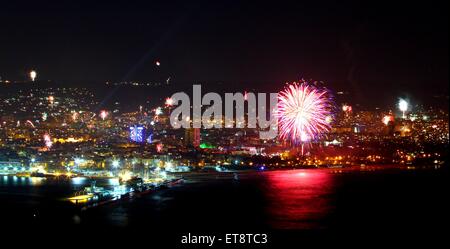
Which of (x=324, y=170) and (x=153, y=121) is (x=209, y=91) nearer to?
(x=153, y=121)

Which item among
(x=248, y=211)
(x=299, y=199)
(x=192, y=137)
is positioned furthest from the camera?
(x=192, y=137)

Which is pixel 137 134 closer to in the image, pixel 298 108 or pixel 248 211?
pixel 298 108

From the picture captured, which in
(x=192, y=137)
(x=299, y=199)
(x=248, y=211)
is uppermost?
(x=192, y=137)

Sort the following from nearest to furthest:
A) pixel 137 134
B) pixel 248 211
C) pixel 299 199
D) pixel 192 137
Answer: pixel 248 211, pixel 299 199, pixel 137 134, pixel 192 137

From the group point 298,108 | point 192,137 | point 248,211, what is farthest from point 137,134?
point 248,211

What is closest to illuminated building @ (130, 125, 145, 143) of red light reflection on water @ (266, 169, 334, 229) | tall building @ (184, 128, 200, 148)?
tall building @ (184, 128, 200, 148)

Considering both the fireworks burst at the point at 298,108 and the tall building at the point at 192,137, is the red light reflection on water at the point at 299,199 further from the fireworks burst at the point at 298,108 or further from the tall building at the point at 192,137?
the tall building at the point at 192,137
